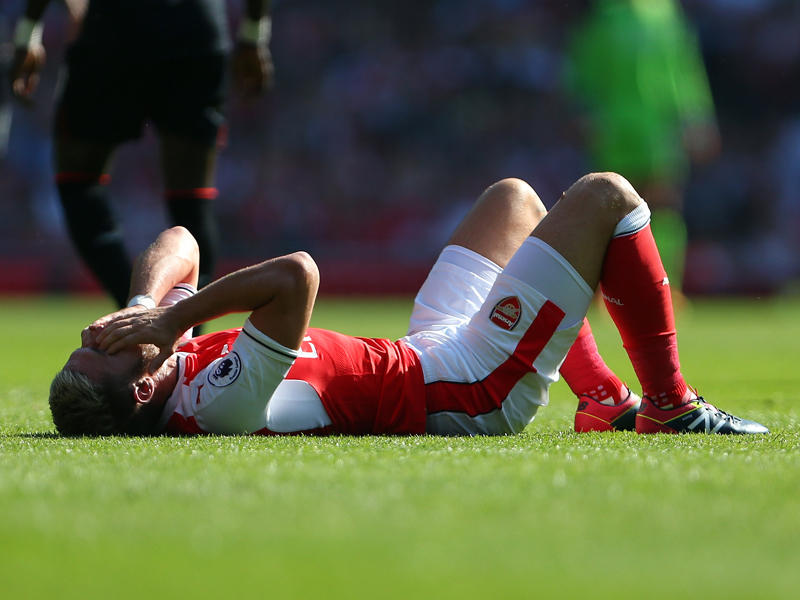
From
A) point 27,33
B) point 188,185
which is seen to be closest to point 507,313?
point 188,185

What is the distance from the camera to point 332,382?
2258mm

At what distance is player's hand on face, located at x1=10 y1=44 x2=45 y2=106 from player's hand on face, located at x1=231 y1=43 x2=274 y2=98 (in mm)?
762

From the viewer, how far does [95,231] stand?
3.57 m

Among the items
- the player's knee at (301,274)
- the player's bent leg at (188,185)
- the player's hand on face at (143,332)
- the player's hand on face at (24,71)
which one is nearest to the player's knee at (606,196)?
the player's knee at (301,274)

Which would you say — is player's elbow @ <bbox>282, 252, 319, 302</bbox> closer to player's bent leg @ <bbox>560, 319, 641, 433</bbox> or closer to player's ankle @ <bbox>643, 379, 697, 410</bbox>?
player's bent leg @ <bbox>560, 319, 641, 433</bbox>

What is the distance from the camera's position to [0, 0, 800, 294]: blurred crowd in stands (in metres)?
12.6

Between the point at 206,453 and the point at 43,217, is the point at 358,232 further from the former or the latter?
the point at 206,453

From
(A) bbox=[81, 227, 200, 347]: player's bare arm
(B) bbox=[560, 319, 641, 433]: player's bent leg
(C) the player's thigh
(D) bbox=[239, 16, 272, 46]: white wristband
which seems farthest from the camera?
(D) bbox=[239, 16, 272, 46]: white wristband

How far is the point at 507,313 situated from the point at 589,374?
369mm

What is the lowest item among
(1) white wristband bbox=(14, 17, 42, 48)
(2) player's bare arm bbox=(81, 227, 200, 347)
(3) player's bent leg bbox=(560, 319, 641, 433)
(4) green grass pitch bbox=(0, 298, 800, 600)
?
(3) player's bent leg bbox=(560, 319, 641, 433)

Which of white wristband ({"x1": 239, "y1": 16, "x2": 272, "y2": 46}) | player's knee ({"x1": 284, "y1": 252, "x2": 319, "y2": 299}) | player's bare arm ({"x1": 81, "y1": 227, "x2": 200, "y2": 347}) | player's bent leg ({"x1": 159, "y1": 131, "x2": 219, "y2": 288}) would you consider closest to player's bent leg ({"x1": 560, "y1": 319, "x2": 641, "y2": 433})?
player's knee ({"x1": 284, "y1": 252, "x2": 319, "y2": 299})

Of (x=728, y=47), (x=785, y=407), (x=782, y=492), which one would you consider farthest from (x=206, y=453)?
(x=728, y=47)

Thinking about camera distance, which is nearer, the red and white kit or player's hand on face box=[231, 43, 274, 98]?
the red and white kit

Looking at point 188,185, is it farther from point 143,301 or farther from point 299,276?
point 299,276
